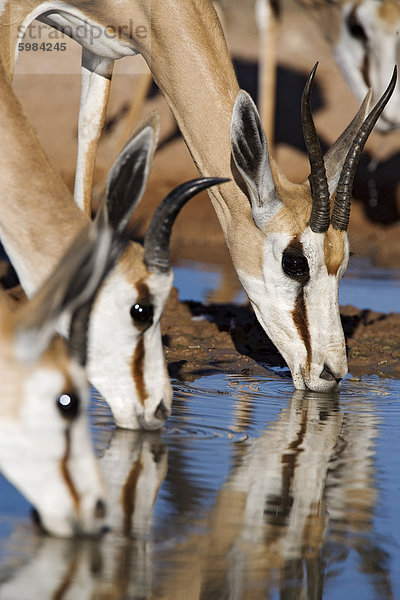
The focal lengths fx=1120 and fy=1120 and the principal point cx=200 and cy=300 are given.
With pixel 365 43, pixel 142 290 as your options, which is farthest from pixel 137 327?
pixel 365 43

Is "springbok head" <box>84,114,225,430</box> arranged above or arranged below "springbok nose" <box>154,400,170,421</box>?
above

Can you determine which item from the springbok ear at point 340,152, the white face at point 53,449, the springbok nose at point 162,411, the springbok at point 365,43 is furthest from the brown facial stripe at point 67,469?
the springbok at point 365,43

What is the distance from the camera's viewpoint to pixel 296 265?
621cm

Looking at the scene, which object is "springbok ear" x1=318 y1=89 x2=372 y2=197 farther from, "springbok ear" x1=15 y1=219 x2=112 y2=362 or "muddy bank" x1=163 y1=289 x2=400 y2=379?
"springbok ear" x1=15 y1=219 x2=112 y2=362

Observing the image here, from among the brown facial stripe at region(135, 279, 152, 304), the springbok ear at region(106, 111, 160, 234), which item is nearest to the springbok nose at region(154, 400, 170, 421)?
the brown facial stripe at region(135, 279, 152, 304)

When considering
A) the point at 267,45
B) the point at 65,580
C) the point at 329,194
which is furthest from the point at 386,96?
the point at 267,45

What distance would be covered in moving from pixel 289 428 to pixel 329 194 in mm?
1545

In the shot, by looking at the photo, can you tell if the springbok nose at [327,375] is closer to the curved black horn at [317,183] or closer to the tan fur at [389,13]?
the curved black horn at [317,183]

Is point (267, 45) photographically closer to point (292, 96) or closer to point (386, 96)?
point (292, 96)

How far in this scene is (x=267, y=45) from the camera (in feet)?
42.1

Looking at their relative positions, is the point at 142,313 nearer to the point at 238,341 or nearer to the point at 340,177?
the point at 340,177

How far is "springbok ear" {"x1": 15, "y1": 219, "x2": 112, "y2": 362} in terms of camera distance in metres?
3.28

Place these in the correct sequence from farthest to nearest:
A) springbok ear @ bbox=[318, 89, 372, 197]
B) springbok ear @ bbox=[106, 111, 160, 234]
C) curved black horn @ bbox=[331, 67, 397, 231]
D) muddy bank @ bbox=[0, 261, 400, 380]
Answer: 1. muddy bank @ bbox=[0, 261, 400, 380]
2. springbok ear @ bbox=[318, 89, 372, 197]
3. curved black horn @ bbox=[331, 67, 397, 231]
4. springbok ear @ bbox=[106, 111, 160, 234]

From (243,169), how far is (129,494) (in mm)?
2441
